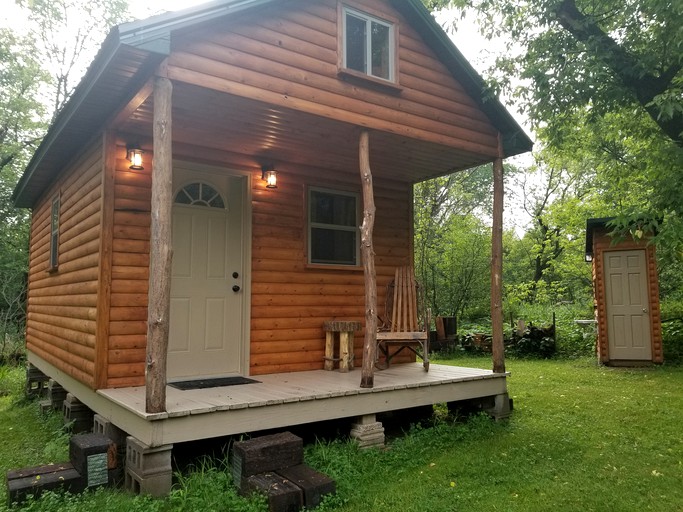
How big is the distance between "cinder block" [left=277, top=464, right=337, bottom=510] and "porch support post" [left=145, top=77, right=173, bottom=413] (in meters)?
0.94

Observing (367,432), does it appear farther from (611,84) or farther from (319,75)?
(611,84)

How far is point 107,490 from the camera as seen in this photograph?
346 cm

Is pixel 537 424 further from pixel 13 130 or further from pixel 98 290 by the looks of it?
pixel 13 130

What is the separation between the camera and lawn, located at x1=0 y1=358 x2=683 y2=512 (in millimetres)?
3281

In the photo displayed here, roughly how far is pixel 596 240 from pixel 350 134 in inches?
242

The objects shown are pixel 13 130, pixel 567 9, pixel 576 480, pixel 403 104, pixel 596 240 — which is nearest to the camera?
pixel 576 480

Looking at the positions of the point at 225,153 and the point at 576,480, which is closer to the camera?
the point at 576,480

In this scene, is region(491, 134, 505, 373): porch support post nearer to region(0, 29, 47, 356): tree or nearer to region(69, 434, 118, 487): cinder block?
region(69, 434, 118, 487): cinder block

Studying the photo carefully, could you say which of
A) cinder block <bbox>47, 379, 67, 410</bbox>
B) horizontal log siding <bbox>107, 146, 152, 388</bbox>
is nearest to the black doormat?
horizontal log siding <bbox>107, 146, 152, 388</bbox>

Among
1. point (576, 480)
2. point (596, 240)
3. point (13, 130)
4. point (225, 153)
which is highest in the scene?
point (13, 130)

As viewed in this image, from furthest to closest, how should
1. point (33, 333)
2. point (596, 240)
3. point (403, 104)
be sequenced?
point (596, 240) → point (33, 333) → point (403, 104)

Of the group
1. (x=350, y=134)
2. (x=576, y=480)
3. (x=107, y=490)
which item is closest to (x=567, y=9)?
(x=350, y=134)

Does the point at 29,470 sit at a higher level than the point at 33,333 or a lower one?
lower

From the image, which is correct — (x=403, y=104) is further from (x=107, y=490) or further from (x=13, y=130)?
(x=13, y=130)
